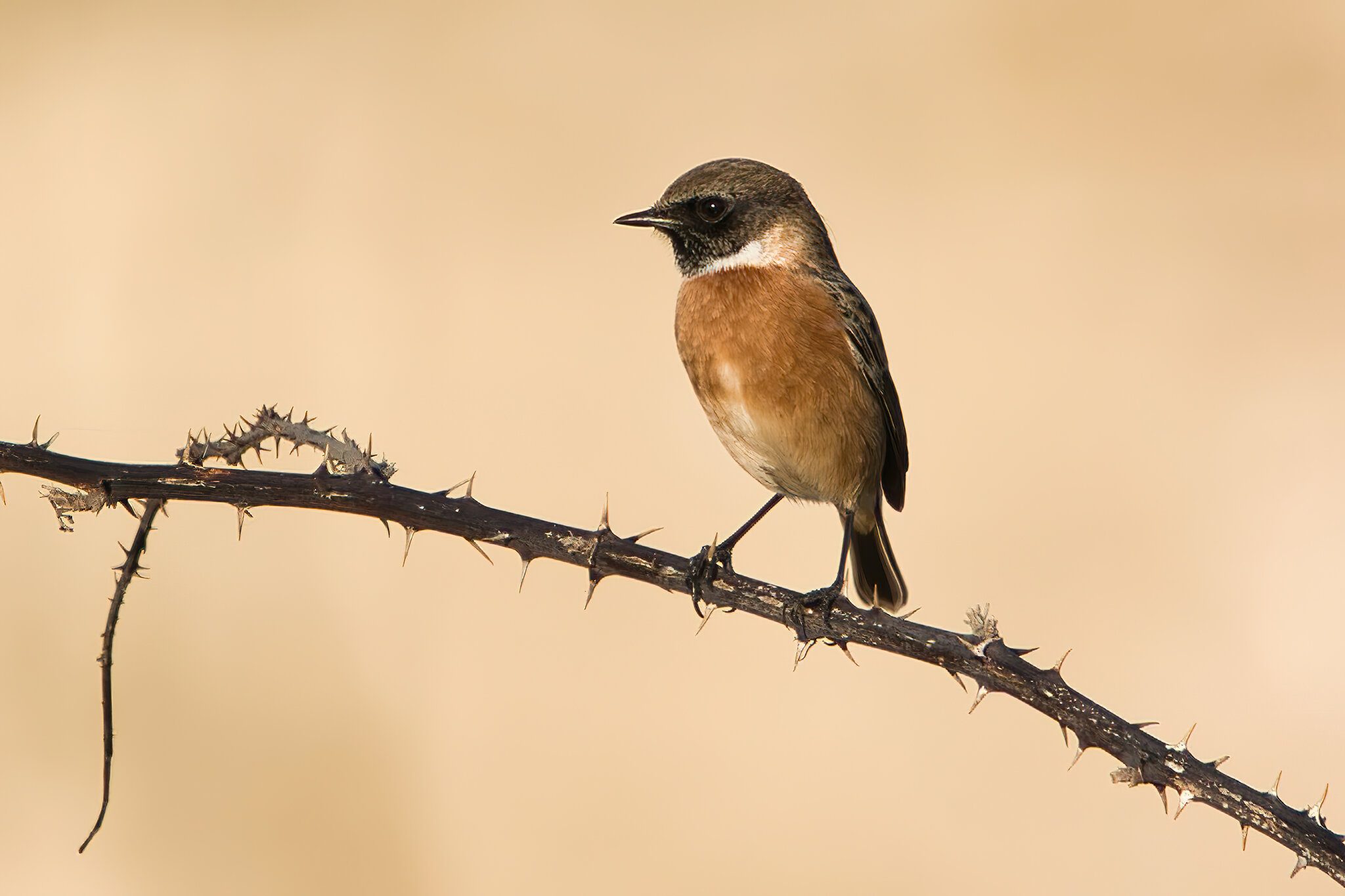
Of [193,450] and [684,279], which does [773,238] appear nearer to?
[684,279]

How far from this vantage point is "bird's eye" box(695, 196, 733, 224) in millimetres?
4410

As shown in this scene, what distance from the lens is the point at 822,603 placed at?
3.51 meters

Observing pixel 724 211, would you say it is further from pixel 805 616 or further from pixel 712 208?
pixel 805 616

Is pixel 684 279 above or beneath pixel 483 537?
above

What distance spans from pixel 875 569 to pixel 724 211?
1.82 meters

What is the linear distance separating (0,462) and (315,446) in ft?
2.12

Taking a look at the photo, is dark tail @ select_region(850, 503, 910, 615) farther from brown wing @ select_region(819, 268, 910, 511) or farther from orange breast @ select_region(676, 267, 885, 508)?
orange breast @ select_region(676, 267, 885, 508)

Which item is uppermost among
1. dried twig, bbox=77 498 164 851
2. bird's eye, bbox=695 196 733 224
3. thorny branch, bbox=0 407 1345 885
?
bird's eye, bbox=695 196 733 224

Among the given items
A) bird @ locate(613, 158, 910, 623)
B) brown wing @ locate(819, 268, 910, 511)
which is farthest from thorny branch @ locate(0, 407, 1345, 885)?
brown wing @ locate(819, 268, 910, 511)

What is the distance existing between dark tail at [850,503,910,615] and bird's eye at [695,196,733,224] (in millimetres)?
1518

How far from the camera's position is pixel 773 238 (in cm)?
448

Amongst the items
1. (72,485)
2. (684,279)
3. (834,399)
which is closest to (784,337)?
(834,399)

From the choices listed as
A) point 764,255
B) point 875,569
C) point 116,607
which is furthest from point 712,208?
point 116,607

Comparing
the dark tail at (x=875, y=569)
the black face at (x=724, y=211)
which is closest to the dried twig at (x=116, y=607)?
the black face at (x=724, y=211)
